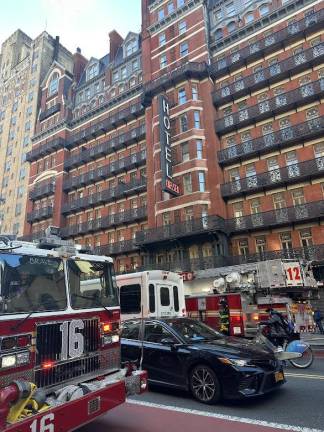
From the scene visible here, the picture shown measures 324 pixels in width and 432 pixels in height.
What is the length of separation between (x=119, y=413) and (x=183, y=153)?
82.8ft

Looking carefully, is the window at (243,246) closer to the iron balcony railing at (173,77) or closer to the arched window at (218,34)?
the iron balcony railing at (173,77)

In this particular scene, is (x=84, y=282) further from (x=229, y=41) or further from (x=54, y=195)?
(x=54, y=195)

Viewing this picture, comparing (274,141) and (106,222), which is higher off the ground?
(274,141)

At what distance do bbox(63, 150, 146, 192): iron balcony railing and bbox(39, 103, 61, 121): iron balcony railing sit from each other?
11.4 meters

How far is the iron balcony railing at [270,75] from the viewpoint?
26.4m

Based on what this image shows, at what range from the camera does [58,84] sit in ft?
156

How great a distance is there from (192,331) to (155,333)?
33.7 inches

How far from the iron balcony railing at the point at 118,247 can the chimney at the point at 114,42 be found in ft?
85.6

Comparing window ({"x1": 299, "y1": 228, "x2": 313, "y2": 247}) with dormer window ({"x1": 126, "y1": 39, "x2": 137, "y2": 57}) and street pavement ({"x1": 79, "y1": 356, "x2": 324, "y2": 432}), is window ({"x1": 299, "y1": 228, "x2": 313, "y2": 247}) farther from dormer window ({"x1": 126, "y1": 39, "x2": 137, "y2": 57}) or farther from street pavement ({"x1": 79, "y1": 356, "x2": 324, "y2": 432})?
dormer window ({"x1": 126, "y1": 39, "x2": 137, "y2": 57})

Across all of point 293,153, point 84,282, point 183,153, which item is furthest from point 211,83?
point 84,282

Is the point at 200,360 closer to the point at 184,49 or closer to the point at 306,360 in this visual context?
the point at 306,360

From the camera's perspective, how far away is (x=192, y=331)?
7434mm

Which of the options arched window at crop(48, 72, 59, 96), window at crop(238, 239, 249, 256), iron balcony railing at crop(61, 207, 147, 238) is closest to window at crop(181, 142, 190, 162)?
iron balcony railing at crop(61, 207, 147, 238)

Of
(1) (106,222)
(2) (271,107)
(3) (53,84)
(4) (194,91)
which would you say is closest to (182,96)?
(4) (194,91)
